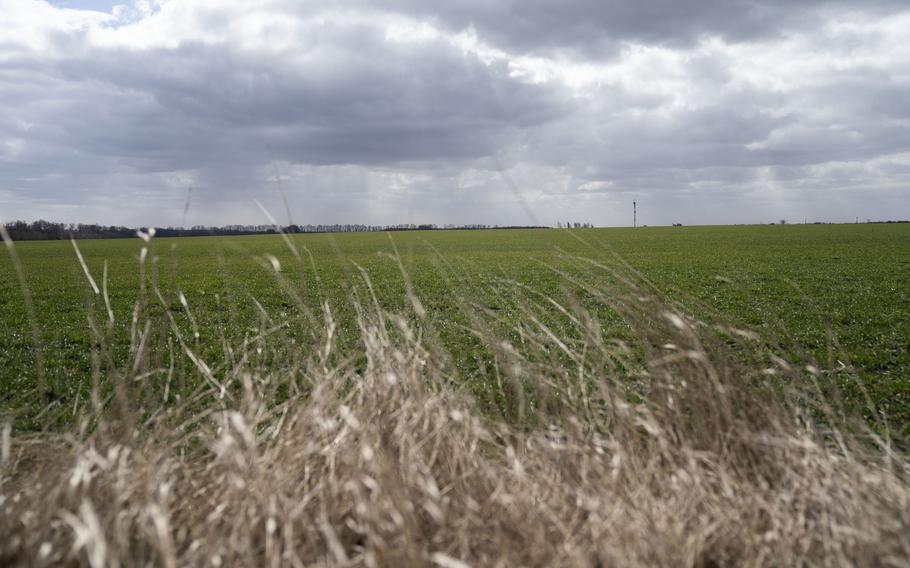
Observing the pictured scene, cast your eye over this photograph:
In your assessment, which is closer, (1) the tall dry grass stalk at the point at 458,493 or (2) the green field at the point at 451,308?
(1) the tall dry grass stalk at the point at 458,493

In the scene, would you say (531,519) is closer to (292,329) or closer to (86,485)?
(86,485)

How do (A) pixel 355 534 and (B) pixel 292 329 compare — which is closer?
(A) pixel 355 534

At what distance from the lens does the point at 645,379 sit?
4.65 meters

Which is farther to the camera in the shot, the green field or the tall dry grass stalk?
the green field

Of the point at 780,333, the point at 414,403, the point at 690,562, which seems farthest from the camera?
the point at 780,333

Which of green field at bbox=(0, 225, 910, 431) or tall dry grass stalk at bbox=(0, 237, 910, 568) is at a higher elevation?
tall dry grass stalk at bbox=(0, 237, 910, 568)

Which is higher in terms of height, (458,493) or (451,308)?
(458,493)

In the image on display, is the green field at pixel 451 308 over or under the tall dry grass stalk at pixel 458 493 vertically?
under

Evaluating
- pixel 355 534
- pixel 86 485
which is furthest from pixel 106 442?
pixel 355 534

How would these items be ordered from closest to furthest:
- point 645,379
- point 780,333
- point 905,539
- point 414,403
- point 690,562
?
point 690,562
point 905,539
point 414,403
point 645,379
point 780,333

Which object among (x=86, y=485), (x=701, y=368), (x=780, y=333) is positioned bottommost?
(x=780, y=333)

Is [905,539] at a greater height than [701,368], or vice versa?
[701,368]

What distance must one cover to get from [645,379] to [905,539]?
2021mm

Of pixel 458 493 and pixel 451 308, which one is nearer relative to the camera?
pixel 458 493
